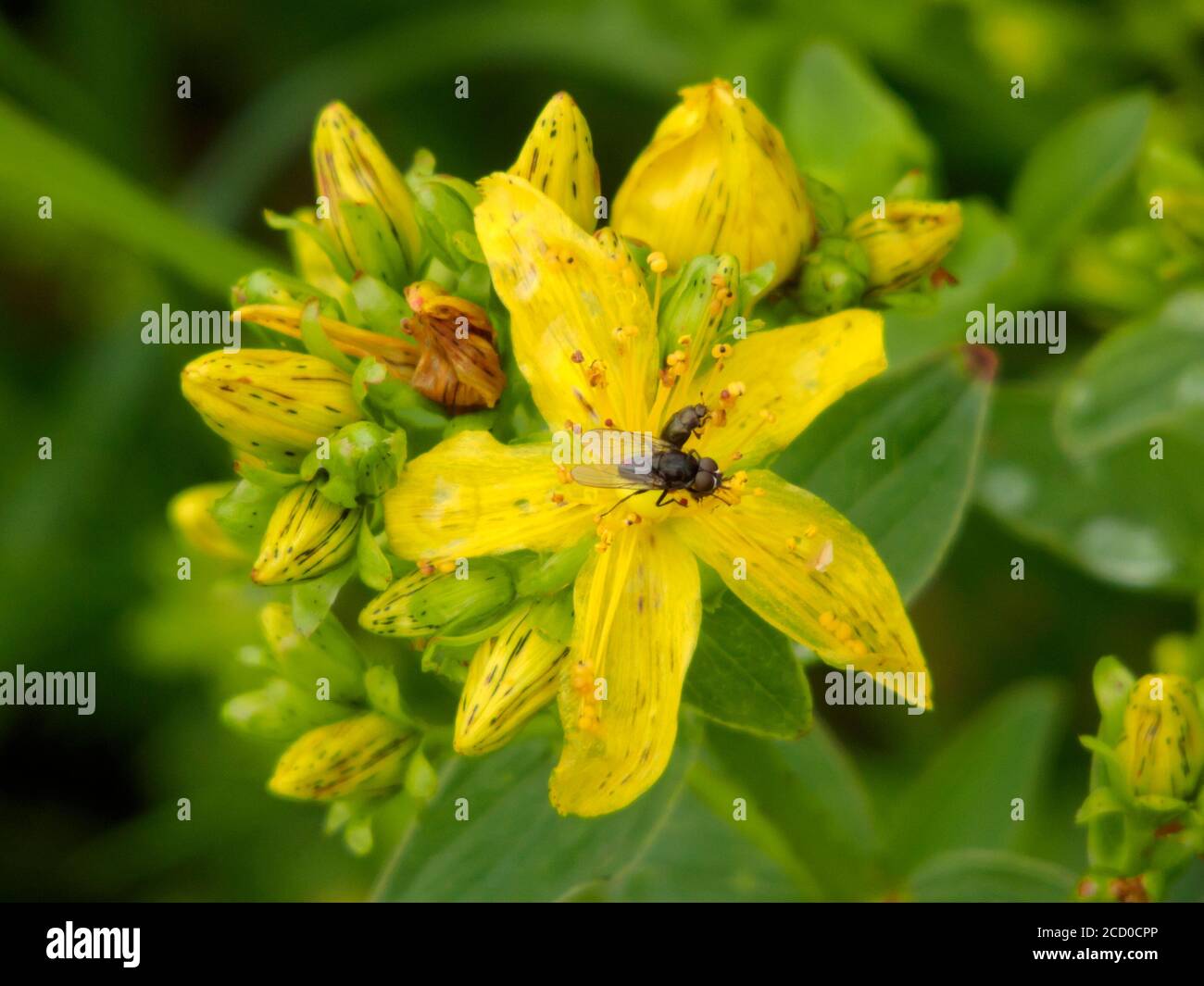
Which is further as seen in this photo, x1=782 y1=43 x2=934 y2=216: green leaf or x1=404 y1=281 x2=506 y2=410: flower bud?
x1=782 y1=43 x2=934 y2=216: green leaf

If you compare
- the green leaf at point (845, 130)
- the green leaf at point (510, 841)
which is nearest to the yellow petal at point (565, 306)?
the green leaf at point (510, 841)

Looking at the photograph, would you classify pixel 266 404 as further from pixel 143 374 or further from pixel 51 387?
pixel 51 387

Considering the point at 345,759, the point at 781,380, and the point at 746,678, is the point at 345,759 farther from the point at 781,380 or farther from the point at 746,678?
the point at 781,380

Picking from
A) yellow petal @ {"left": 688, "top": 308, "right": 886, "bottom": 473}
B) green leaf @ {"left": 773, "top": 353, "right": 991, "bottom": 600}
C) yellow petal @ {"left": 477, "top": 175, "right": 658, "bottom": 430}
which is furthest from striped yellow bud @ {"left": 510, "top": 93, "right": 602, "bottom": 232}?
green leaf @ {"left": 773, "top": 353, "right": 991, "bottom": 600}

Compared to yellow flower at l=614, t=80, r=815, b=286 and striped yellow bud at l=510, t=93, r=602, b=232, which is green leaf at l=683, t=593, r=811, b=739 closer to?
yellow flower at l=614, t=80, r=815, b=286

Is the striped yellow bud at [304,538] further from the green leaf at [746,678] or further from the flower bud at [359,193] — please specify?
the green leaf at [746,678]

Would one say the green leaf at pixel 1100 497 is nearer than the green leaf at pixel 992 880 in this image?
No

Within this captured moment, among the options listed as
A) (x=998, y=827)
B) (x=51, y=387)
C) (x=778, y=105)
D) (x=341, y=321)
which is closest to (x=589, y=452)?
(x=341, y=321)
